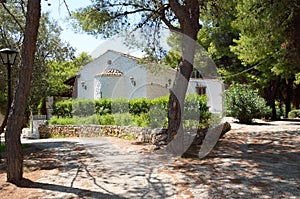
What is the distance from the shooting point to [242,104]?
15727mm

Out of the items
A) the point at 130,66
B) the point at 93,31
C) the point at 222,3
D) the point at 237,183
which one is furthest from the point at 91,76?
the point at 237,183

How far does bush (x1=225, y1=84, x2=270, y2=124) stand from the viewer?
15.7m

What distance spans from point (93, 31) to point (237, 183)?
26.0ft

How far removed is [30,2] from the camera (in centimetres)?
646

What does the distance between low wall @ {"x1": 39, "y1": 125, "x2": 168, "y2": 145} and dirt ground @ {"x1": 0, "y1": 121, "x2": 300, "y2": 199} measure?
620mm

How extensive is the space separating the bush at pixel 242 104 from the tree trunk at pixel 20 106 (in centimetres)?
1162

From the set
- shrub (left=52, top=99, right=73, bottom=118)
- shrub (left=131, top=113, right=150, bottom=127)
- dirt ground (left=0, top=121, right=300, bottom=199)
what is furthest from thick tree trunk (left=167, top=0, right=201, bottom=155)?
shrub (left=52, top=99, right=73, bottom=118)

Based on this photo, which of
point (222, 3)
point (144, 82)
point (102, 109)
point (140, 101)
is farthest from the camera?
point (144, 82)

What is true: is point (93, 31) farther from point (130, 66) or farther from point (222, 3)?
point (130, 66)

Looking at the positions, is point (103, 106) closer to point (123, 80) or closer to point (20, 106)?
point (123, 80)

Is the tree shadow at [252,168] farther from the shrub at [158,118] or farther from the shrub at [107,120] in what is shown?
the shrub at [107,120]

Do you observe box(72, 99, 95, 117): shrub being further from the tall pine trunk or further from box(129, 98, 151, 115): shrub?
the tall pine trunk

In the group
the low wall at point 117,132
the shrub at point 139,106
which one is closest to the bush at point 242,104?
the low wall at point 117,132

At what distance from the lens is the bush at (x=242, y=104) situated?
15695 millimetres
